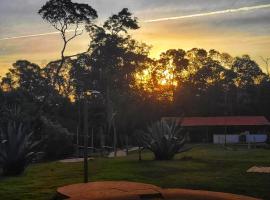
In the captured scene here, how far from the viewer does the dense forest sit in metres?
40.3

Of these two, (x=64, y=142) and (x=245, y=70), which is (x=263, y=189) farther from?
(x=245, y=70)

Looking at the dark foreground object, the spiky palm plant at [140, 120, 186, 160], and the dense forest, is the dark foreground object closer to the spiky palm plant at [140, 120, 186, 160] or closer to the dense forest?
the spiky palm plant at [140, 120, 186, 160]

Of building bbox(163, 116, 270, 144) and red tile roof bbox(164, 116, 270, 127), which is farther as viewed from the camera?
red tile roof bbox(164, 116, 270, 127)

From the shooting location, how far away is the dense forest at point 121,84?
4028cm

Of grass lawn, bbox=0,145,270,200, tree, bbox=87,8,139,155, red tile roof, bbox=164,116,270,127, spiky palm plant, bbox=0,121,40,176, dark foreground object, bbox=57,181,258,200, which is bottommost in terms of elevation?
grass lawn, bbox=0,145,270,200

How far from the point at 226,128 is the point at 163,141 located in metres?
26.9

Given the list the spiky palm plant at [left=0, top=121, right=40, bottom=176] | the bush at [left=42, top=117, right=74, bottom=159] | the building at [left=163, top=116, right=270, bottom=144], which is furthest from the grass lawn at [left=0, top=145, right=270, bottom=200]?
the building at [left=163, top=116, right=270, bottom=144]

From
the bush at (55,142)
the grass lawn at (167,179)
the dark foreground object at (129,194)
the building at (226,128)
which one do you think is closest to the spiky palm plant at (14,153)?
the grass lawn at (167,179)

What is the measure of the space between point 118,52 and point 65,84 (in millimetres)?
12630

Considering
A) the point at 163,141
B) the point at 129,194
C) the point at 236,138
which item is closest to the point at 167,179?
the point at 129,194

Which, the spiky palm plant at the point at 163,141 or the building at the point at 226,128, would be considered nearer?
the spiky palm plant at the point at 163,141

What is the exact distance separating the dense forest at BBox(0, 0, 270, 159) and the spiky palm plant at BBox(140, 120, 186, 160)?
10.6 meters

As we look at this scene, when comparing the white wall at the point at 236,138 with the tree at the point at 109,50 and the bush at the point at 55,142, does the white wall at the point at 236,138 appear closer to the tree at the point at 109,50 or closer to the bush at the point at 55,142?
the tree at the point at 109,50

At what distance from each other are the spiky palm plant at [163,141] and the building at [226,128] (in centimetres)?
2259
